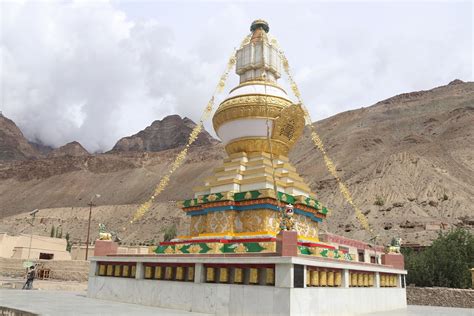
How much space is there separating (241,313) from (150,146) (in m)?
177

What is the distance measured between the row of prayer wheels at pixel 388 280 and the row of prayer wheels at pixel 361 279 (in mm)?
1092

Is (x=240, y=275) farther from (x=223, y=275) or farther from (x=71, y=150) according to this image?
(x=71, y=150)

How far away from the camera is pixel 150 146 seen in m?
184

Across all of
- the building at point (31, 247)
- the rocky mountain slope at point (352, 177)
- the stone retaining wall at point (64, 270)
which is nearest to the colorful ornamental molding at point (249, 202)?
the stone retaining wall at point (64, 270)

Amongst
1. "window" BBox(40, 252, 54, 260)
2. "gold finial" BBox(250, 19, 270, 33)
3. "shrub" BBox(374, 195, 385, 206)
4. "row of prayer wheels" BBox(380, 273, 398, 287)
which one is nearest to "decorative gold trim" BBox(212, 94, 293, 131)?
"gold finial" BBox(250, 19, 270, 33)

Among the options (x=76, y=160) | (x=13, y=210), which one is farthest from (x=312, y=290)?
(x=76, y=160)

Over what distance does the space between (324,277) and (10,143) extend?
208m

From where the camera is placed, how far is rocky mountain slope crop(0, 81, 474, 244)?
61.8 m

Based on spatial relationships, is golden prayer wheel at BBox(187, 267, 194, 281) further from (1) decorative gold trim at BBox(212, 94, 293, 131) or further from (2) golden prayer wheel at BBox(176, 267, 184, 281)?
(1) decorative gold trim at BBox(212, 94, 293, 131)

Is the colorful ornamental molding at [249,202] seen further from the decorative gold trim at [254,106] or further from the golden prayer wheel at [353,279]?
the decorative gold trim at [254,106]

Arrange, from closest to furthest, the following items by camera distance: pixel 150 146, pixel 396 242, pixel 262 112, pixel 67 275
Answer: pixel 262 112 → pixel 396 242 → pixel 67 275 → pixel 150 146

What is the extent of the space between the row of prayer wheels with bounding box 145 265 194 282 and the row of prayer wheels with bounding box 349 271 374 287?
5397mm

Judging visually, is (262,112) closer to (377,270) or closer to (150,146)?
(377,270)

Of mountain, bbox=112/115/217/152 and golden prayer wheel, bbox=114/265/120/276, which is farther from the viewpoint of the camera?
mountain, bbox=112/115/217/152
